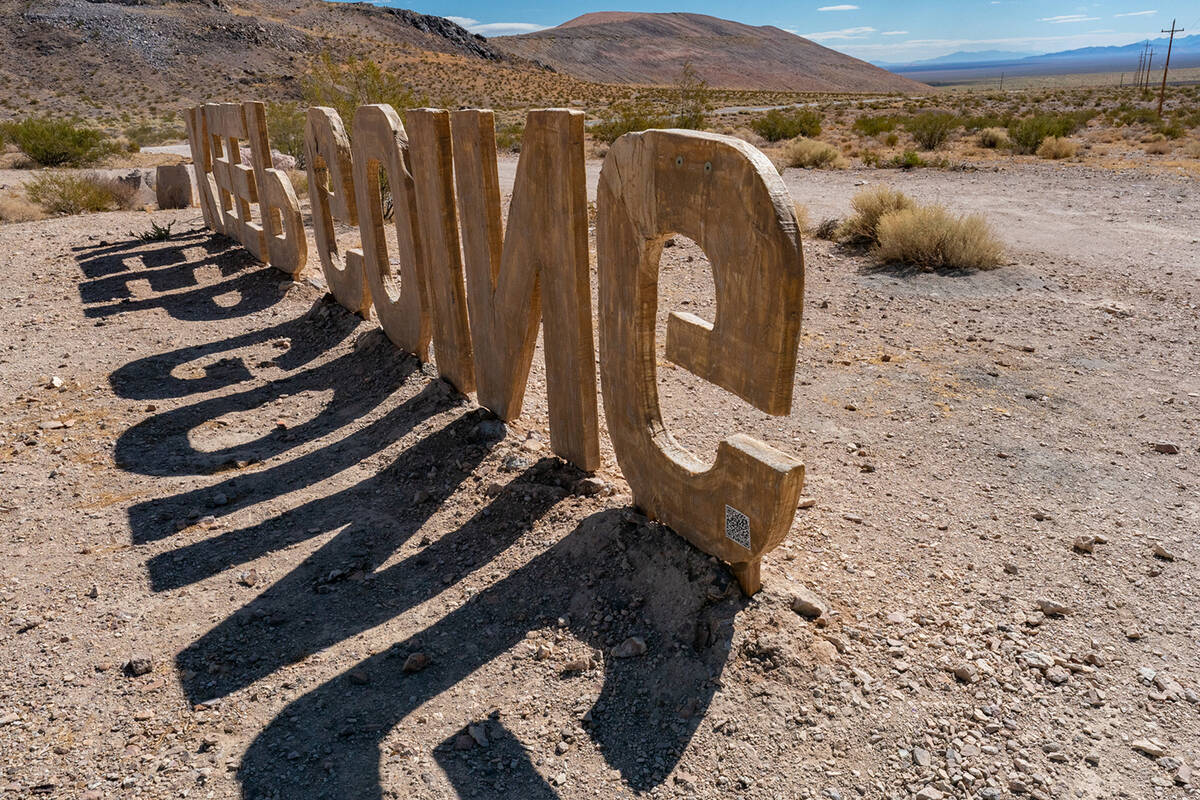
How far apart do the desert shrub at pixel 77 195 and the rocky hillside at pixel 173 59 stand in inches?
1252

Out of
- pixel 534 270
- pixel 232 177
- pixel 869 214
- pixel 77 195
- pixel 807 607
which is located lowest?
pixel 807 607

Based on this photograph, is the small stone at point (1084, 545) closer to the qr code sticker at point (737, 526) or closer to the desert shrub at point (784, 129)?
the qr code sticker at point (737, 526)

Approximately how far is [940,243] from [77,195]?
528 inches

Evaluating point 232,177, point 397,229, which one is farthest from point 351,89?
point 397,229

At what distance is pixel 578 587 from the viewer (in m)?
3.75

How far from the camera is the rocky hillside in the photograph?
48844 millimetres

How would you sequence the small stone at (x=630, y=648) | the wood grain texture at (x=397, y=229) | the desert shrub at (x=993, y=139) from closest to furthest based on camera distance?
the small stone at (x=630, y=648)
the wood grain texture at (x=397, y=229)
the desert shrub at (x=993, y=139)

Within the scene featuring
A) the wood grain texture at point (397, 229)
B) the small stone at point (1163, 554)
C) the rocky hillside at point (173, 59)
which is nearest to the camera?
the small stone at point (1163, 554)

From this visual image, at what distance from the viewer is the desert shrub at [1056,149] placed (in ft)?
64.7

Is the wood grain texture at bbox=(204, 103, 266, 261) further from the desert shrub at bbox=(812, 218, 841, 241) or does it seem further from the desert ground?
the desert shrub at bbox=(812, 218, 841, 241)

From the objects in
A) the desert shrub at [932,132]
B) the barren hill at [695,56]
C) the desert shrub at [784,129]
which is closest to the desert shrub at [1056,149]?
the desert shrub at [932,132]

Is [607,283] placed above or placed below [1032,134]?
below

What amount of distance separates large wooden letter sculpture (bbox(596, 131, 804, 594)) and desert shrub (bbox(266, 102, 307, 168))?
649 inches

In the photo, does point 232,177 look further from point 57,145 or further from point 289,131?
point 57,145
